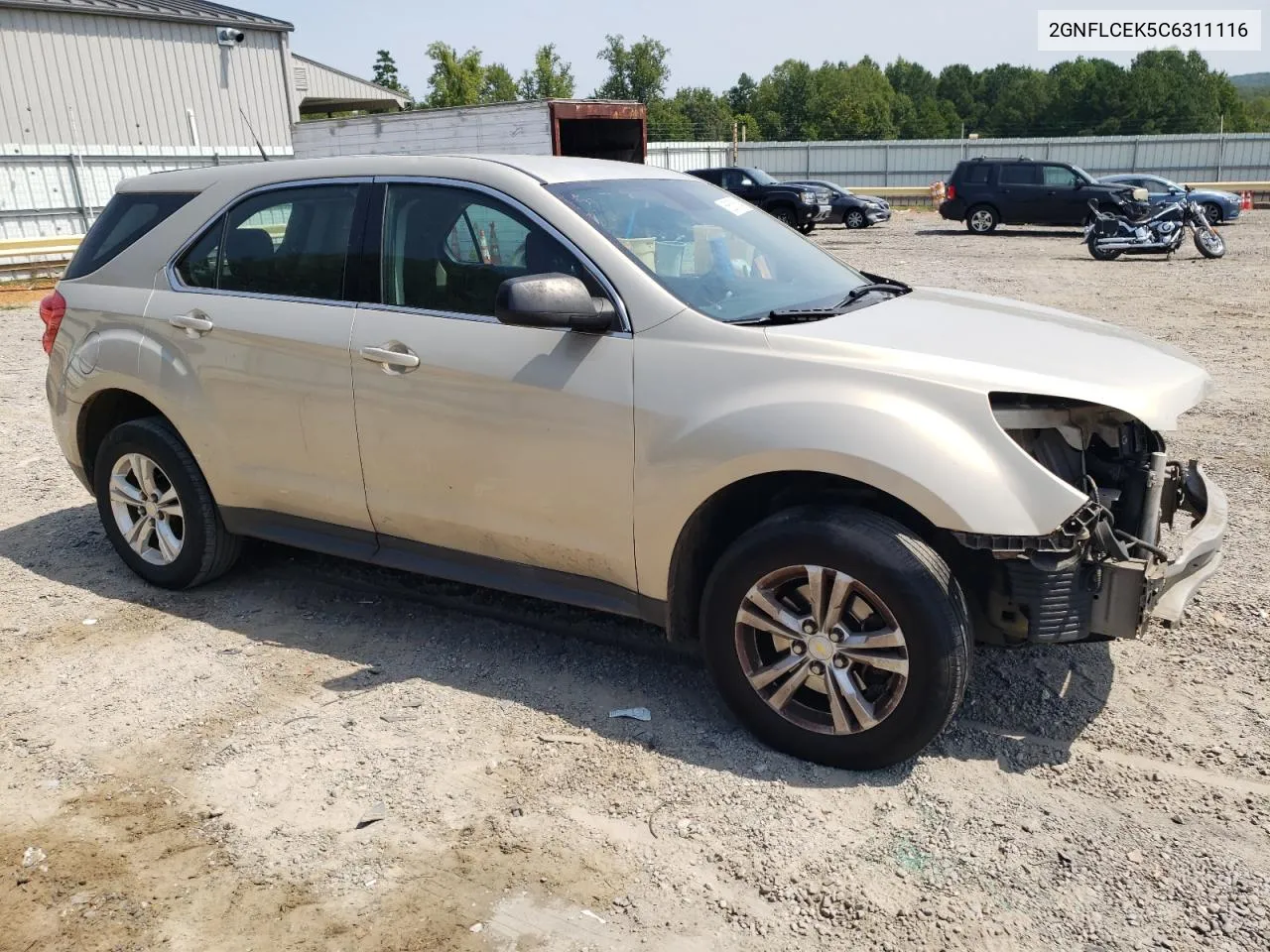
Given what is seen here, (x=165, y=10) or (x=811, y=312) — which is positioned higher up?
(x=165, y=10)

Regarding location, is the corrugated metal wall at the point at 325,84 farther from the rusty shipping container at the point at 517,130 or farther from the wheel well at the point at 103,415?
the wheel well at the point at 103,415

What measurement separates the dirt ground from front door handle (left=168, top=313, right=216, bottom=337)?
1.26 meters

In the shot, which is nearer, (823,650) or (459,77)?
(823,650)

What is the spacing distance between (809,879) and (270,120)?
33.0 m

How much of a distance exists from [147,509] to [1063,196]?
77.9 feet

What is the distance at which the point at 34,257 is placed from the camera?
67.0 ft

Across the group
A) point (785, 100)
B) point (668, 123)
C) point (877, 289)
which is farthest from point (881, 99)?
point (877, 289)

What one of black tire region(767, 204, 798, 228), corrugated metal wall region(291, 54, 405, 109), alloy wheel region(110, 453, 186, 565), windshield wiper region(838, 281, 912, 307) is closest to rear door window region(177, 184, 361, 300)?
alloy wheel region(110, 453, 186, 565)

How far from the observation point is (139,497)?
5020 mm

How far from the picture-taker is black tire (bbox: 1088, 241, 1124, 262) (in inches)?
758

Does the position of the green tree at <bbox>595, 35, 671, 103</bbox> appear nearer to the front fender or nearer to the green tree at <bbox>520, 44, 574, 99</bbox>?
the green tree at <bbox>520, 44, 574, 99</bbox>

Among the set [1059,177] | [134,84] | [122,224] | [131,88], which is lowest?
[1059,177]

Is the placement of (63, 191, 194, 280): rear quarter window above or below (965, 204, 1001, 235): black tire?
above

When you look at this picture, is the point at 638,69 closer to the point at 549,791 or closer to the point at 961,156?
the point at 961,156
